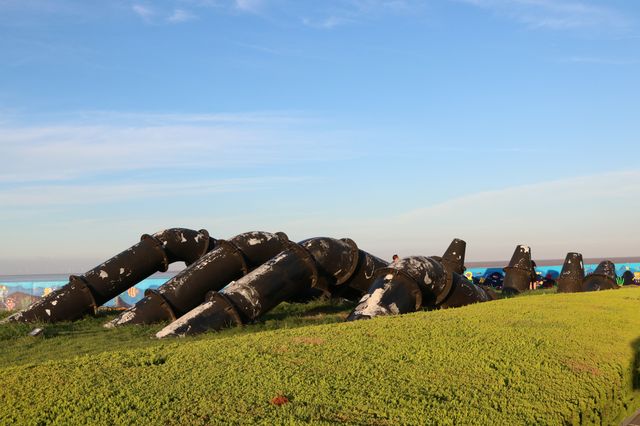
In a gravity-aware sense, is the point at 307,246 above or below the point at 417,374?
above

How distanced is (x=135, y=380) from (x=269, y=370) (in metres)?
1.30

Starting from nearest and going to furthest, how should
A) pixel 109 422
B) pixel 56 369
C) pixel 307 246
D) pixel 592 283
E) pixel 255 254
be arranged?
pixel 109 422, pixel 56 369, pixel 307 246, pixel 255 254, pixel 592 283

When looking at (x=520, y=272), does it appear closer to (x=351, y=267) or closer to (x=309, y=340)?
(x=351, y=267)

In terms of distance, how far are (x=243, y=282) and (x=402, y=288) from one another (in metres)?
3.37

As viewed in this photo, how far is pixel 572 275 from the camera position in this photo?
23.8 m

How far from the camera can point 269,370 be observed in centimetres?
667

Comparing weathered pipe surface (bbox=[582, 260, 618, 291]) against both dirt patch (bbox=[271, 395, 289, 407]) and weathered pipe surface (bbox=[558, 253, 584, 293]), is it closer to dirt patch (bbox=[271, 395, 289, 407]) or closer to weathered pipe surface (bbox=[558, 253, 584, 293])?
weathered pipe surface (bbox=[558, 253, 584, 293])

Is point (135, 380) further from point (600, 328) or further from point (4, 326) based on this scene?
point (4, 326)

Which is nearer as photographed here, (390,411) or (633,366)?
(390,411)

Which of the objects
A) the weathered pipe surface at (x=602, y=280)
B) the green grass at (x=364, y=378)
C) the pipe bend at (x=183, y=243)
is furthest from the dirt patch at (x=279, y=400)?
the weathered pipe surface at (x=602, y=280)

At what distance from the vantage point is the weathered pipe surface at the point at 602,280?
2223cm

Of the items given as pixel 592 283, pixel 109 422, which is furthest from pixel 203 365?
pixel 592 283

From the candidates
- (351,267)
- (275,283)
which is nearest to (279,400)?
(275,283)

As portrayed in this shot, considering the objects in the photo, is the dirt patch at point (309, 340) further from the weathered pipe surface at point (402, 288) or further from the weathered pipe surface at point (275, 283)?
the weathered pipe surface at point (275, 283)
